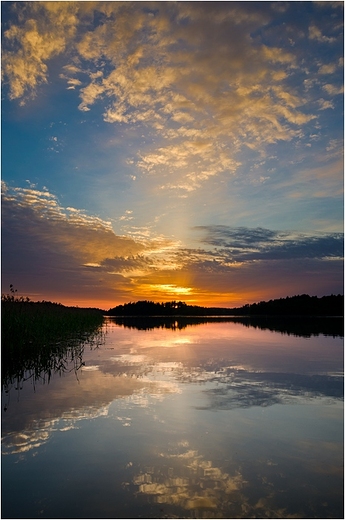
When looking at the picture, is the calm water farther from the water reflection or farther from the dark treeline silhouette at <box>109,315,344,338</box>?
the dark treeline silhouette at <box>109,315,344,338</box>

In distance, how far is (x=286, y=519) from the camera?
3842 millimetres

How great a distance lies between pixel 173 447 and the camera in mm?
5547

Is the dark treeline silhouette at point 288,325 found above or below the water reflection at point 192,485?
below

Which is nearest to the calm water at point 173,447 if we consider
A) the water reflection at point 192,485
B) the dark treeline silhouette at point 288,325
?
the water reflection at point 192,485

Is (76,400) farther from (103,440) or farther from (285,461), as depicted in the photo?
(285,461)

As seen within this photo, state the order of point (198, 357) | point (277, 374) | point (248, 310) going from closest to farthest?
1. point (277, 374)
2. point (198, 357)
3. point (248, 310)

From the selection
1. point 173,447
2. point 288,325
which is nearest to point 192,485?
point 173,447

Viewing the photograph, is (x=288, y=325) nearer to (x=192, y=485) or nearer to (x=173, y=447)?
(x=173, y=447)

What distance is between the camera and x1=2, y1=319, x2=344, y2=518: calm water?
13.5 ft

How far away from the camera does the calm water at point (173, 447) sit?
4.11 meters

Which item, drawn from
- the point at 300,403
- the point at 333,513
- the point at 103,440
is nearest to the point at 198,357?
the point at 300,403

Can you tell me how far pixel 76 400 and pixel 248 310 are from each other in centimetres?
11563

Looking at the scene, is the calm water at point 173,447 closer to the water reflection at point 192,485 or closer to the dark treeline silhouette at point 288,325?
the water reflection at point 192,485

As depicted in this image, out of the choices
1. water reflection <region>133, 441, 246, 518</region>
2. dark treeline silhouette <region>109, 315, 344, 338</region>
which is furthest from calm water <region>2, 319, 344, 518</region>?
dark treeline silhouette <region>109, 315, 344, 338</region>
